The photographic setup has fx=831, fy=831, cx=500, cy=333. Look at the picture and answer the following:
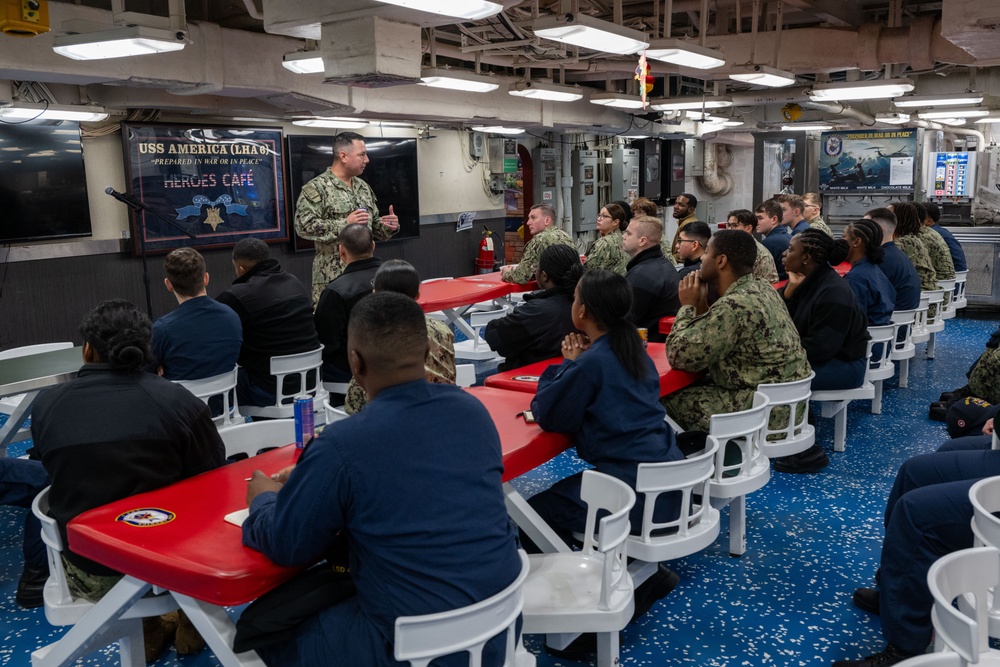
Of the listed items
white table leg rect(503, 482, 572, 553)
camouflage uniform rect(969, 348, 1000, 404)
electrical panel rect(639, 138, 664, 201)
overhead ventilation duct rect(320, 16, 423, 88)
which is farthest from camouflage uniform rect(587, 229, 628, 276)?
electrical panel rect(639, 138, 664, 201)

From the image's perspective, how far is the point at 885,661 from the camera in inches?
111

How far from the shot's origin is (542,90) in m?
7.98

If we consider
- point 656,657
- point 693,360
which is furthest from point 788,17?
point 656,657

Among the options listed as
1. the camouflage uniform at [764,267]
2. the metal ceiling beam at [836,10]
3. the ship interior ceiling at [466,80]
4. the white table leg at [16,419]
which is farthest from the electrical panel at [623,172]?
the white table leg at [16,419]

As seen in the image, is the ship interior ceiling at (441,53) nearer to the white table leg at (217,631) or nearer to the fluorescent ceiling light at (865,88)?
the fluorescent ceiling light at (865,88)

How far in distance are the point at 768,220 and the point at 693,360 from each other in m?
4.53

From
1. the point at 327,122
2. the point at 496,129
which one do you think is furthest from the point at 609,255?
the point at 496,129

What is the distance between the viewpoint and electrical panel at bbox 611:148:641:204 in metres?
14.8

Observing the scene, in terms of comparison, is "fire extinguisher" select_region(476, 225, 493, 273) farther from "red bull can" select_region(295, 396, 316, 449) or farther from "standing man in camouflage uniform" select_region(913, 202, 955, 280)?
"red bull can" select_region(295, 396, 316, 449)

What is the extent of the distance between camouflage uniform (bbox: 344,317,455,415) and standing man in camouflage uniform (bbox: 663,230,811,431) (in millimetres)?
1135

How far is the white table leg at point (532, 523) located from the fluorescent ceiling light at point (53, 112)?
5.46m

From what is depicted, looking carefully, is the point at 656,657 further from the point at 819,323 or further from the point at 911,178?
the point at 911,178

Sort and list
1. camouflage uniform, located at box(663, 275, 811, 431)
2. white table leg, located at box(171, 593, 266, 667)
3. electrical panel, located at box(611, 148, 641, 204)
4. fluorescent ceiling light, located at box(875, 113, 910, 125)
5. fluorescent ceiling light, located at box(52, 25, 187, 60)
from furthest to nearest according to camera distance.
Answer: electrical panel, located at box(611, 148, 641, 204), fluorescent ceiling light, located at box(875, 113, 910, 125), fluorescent ceiling light, located at box(52, 25, 187, 60), camouflage uniform, located at box(663, 275, 811, 431), white table leg, located at box(171, 593, 266, 667)

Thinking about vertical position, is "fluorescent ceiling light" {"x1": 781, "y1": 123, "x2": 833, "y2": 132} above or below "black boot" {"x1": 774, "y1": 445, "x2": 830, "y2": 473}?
above
